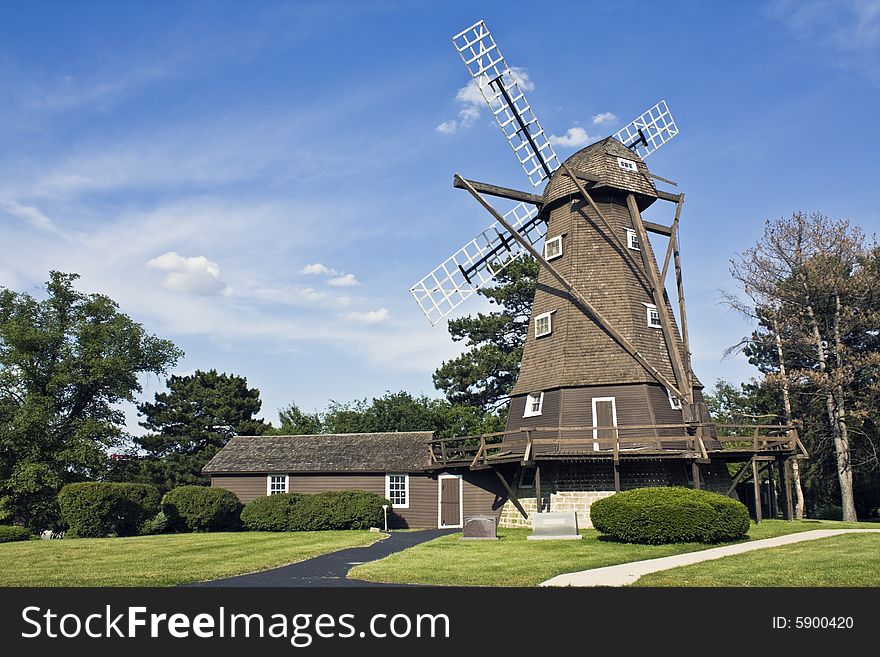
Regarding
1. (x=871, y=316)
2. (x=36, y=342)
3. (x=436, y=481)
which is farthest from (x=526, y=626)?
(x=36, y=342)

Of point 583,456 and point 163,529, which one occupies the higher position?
point 583,456

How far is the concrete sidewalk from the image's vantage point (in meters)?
13.4

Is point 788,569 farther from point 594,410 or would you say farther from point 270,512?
point 270,512

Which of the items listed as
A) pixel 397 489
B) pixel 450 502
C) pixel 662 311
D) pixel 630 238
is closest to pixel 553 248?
pixel 630 238

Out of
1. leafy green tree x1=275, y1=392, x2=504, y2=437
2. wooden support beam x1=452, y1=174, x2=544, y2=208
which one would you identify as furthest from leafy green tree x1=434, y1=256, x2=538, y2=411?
wooden support beam x1=452, y1=174, x2=544, y2=208

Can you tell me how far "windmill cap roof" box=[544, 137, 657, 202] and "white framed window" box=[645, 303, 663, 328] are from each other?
4.53 m

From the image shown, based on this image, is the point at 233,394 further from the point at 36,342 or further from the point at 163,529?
the point at 163,529

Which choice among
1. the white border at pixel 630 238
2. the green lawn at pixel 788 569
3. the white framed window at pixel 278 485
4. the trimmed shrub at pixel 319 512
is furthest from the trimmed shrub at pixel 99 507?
the green lawn at pixel 788 569

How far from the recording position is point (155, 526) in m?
32.7

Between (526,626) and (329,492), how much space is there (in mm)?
22825

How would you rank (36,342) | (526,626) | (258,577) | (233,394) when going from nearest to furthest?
(526,626)
(258,577)
(36,342)
(233,394)

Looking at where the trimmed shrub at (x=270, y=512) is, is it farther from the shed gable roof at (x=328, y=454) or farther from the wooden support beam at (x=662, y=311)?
the wooden support beam at (x=662, y=311)

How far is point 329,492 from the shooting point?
103 ft

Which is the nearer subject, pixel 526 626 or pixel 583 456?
pixel 526 626
